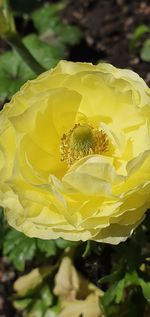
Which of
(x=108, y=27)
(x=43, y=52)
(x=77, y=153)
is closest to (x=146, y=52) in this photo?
(x=108, y=27)

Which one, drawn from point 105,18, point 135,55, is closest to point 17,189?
point 135,55

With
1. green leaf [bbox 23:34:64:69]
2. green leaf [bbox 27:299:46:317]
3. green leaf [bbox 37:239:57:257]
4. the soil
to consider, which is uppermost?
green leaf [bbox 23:34:64:69]

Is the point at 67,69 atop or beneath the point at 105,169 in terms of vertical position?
atop

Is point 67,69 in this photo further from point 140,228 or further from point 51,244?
point 51,244

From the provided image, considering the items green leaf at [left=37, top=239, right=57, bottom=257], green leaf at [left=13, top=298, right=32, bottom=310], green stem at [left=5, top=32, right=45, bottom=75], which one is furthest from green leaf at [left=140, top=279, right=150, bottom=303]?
green stem at [left=5, top=32, right=45, bottom=75]

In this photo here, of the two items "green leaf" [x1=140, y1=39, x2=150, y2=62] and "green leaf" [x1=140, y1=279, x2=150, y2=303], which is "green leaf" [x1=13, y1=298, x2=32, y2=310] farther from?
"green leaf" [x1=140, y1=39, x2=150, y2=62]

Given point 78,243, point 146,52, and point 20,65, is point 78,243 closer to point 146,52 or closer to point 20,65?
point 20,65
